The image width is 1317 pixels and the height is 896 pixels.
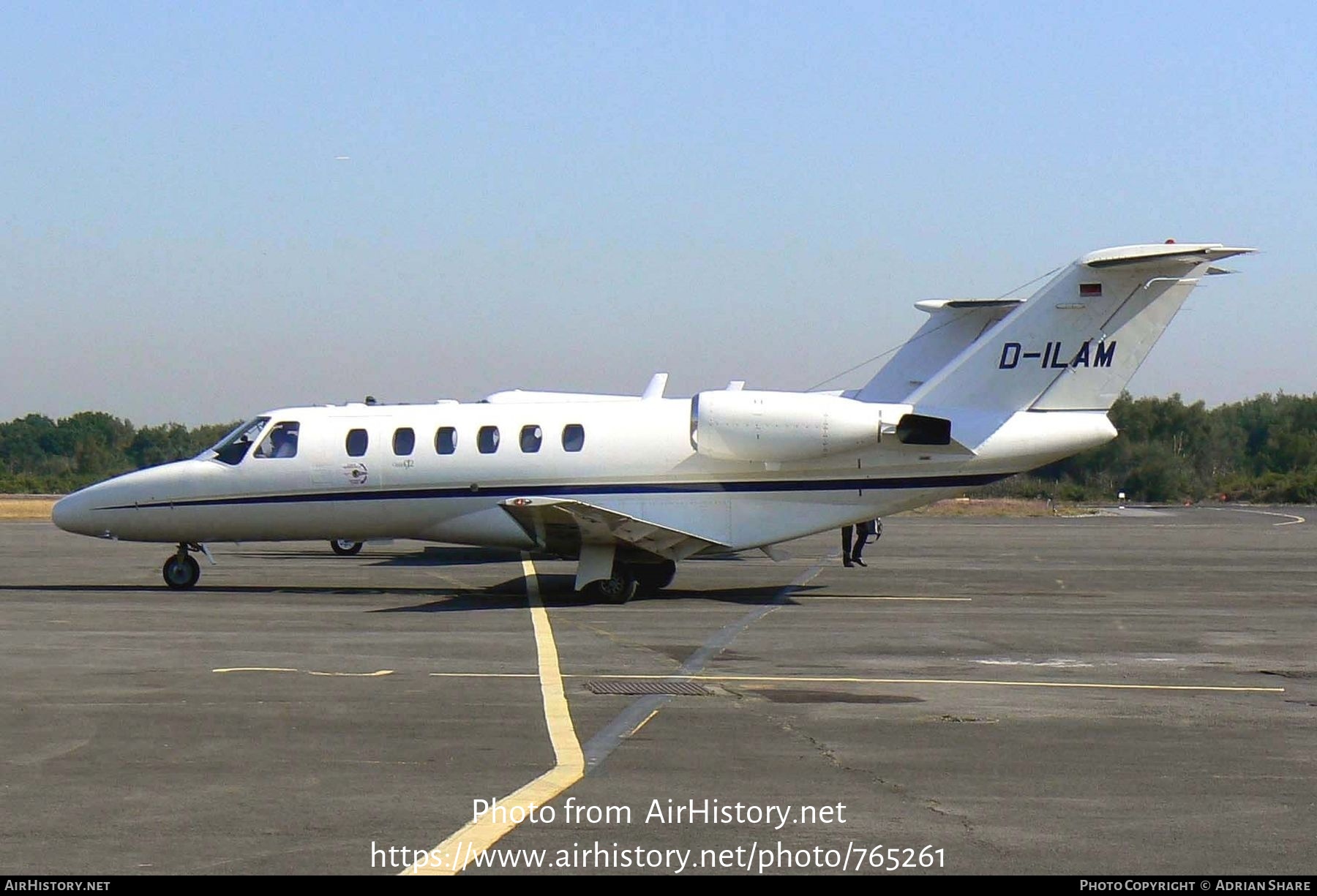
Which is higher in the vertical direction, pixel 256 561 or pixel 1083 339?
pixel 1083 339

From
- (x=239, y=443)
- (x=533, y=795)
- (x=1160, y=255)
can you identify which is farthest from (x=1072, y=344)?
(x=533, y=795)

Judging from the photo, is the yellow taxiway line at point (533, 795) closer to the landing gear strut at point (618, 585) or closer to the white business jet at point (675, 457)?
the landing gear strut at point (618, 585)

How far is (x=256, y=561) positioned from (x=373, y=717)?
64.1 feet

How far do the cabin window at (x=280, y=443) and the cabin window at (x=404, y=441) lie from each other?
166 centimetres

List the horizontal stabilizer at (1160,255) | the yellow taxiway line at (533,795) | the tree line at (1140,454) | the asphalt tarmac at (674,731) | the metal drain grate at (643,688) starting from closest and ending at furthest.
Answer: the yellow taxiway line at (533,795) → the asphalt tarmac at (674,731) → the metal drain grate at (643,688) → the horizontal stabilizer at (1160,255) → the tree line at (1140,454)

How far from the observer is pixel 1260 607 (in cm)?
1912

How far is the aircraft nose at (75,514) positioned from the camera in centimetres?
2259

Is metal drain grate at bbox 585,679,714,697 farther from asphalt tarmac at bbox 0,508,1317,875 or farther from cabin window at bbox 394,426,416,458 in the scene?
cabin window at bbox 394,426,416,458

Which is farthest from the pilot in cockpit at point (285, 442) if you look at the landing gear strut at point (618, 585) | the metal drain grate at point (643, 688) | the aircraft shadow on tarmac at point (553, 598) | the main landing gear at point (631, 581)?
the metal drain grate at point (643, 688)

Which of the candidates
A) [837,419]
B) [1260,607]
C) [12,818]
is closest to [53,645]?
[12,818]

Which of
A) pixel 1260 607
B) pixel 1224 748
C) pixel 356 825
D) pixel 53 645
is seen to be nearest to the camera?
pixel 356 825

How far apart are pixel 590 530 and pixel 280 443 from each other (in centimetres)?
567

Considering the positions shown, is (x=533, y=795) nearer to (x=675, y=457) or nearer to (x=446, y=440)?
(x=675, y=457)
